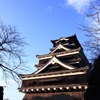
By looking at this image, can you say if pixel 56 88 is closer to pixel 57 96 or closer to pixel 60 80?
pixel 57 96

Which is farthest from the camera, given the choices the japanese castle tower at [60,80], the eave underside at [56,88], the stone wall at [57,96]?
the japanese castle tower at [60,80]

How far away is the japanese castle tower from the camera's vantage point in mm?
18234

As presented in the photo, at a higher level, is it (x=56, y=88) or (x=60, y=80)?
→ (x=60, y=80)

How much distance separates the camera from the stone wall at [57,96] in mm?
17852

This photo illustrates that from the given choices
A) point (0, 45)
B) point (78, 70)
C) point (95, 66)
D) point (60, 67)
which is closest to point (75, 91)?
point (78, 70)

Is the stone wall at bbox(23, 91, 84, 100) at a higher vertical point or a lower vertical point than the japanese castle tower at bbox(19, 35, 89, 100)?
lower

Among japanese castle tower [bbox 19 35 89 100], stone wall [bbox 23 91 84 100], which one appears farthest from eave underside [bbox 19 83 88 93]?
stone wall [bbox 23 91 84 100]

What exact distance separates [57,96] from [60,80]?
172 centimetres

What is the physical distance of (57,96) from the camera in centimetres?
1889

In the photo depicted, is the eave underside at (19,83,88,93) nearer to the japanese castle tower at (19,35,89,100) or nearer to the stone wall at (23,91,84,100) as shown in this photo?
the japanese castle tower at (19,35,89,100)

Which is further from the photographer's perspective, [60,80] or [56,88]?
[60,80]

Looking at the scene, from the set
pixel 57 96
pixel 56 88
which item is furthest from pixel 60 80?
pixel 57 96

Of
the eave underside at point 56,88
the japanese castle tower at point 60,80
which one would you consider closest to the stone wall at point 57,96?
the japanese castle tower at point 60,80

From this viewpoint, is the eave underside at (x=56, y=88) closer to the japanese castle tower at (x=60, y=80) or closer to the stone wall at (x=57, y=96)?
the japanese castle tower at (x=60, y=80)
